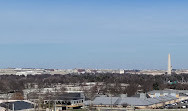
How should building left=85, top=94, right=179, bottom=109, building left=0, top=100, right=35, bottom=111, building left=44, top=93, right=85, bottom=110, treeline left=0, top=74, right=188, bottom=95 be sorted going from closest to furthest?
building left=85, top=94, right=179, bottom=109 < building left=0, top=100, right=35, bottom=111 < building left=44, top=93, right=85, bottom=110 < treeline left=0, top=74, right=188, bottom=95

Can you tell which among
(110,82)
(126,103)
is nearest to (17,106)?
(126,103)

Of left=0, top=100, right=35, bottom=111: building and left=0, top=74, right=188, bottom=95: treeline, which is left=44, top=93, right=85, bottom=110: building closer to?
left=0, top=100, right=35, bottom=111: building

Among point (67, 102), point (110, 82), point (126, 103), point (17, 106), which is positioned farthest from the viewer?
point (110, 82)

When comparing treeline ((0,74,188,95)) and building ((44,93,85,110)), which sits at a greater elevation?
treeline ((0,74,188,95))

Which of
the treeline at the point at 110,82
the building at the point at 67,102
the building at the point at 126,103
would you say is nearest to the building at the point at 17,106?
the building at the point at 67,102

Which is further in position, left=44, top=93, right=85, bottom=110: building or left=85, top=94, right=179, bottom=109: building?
left=44, top=93, right=85, bottom=110: building

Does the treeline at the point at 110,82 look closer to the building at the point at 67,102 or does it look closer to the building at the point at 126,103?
the building at the point at 67,102

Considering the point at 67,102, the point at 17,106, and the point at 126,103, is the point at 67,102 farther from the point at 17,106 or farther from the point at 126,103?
the point at 126,103

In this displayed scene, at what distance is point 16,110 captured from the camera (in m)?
36.1

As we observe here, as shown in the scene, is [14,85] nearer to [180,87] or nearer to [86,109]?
[180,87]

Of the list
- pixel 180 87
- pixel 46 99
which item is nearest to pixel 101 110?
pixel 46 99

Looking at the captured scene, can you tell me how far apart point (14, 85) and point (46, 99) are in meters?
26.2

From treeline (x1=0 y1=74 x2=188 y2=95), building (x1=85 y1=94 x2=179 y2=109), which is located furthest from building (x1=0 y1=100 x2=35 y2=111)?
treeline (x1=0 y1=74 x2=188 y2=95)

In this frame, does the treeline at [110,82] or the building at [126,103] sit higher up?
the treeline at [110,82]
